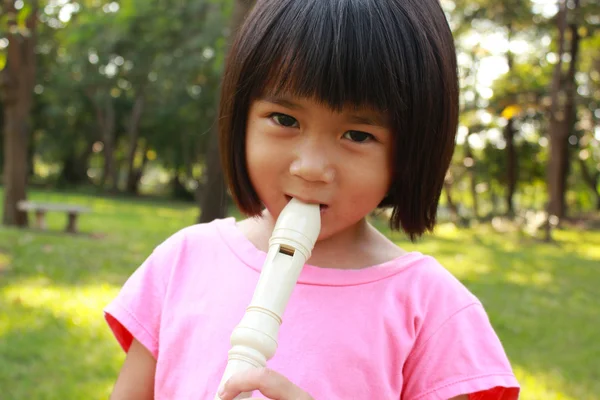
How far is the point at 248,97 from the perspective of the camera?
122 centimetres

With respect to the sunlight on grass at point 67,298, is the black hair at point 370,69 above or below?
above

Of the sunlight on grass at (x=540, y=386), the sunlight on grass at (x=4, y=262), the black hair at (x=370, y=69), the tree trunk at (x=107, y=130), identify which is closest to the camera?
the black hair at (x=370, y=69)

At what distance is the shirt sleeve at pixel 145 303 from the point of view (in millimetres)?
1357

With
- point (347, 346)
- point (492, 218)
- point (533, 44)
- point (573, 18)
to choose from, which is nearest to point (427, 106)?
point (347, 346)

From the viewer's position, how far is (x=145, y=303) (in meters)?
1.37

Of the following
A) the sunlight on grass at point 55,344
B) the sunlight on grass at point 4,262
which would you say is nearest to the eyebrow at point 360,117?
the sunlight on grass at point 55,344

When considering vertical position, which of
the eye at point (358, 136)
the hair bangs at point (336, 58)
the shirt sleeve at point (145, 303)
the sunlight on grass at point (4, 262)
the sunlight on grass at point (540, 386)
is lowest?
the sunlight on grass at point (4, 262)

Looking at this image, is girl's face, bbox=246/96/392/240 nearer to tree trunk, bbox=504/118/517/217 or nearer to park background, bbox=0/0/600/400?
park background, bbox=0/0/600/400

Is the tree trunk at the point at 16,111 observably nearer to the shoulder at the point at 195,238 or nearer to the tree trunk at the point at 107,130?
the shoulder at the point at 195,238

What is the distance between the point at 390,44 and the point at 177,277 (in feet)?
2.00

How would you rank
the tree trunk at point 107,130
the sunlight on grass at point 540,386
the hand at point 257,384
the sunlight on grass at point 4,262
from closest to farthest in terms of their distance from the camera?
the hand at point 257,384 → the sunlight on grass at point 540,386 → the sunlight on grass at point 4,262 → the tree trunk at point 107,130

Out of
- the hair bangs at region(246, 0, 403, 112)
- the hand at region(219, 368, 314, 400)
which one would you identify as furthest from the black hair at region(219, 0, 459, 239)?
the hand at region(219, 368, 314, 400)

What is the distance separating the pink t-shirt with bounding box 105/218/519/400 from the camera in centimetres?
120

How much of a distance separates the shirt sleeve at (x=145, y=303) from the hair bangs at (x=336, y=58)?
17.9 inches
